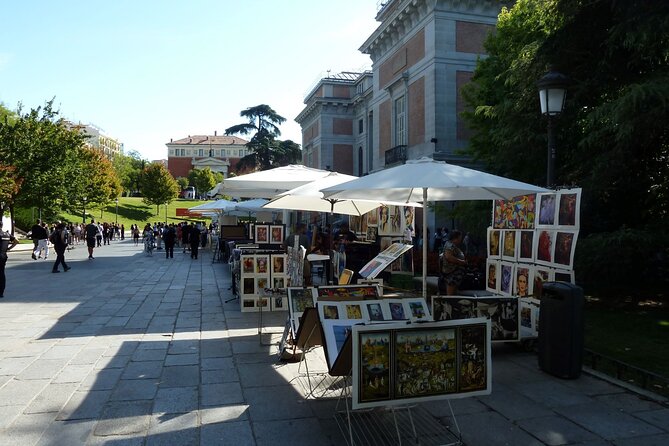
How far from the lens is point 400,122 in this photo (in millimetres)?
31078

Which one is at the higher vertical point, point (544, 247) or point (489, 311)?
point (544, 247)

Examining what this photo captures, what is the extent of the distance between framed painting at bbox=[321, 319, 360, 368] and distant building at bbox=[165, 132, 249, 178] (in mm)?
120008

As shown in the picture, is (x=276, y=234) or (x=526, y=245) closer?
(x=526, y=245)

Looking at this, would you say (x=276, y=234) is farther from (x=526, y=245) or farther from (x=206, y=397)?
(x=206, y=397)

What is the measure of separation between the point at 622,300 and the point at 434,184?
855 cm

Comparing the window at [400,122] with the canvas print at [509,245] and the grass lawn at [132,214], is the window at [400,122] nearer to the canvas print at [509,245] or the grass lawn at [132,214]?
the canvas print at [509,245]

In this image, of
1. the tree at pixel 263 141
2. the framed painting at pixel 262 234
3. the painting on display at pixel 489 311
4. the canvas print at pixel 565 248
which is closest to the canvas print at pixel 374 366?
the painting on display at pixel 489 311

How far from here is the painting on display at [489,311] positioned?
659 cm

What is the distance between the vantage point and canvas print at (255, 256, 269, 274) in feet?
31.9

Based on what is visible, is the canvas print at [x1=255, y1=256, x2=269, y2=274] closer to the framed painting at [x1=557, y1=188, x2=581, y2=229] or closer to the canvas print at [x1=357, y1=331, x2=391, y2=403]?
the framed painting at [x1=557, y1=188, x2=581, y2=229]

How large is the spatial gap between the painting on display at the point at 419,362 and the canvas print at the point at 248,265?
6.13m

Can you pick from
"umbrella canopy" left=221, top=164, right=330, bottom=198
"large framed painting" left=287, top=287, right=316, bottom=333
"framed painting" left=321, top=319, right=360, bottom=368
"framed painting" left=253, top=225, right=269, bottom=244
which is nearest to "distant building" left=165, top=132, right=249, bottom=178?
"framed painting" left=253, top=225, right=269, bottom=244

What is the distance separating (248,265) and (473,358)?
6.28 metres

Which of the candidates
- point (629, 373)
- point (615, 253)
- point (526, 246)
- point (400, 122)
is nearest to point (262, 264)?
point (526, 246)
